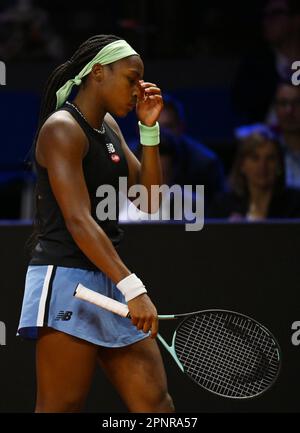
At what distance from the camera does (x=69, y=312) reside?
355 cm

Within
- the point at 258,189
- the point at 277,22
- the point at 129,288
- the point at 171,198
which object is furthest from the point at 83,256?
the point at 277,22

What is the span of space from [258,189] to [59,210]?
231cm

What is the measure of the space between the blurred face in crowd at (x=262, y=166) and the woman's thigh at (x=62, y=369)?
2380mm

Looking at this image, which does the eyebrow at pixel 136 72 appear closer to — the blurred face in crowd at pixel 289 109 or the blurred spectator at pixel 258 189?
the blurred spectator at pixel 258 189

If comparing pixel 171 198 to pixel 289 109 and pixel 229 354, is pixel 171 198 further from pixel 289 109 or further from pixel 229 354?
pixel 229 354

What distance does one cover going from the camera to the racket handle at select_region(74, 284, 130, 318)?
344 cm

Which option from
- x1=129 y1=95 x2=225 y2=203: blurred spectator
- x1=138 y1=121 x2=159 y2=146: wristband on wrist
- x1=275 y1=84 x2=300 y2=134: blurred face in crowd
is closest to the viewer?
x1=138 y1=121 x2=159 y2=146: wristband on wrist

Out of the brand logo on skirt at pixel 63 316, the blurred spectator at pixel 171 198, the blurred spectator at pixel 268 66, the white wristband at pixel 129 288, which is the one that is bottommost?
the brand logo on skirt at pixel 63 316

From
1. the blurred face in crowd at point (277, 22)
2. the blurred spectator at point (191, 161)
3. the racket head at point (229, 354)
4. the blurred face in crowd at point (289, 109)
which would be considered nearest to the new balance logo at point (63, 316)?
the racket head at point (229, 354)

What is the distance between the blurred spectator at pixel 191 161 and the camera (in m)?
6.23

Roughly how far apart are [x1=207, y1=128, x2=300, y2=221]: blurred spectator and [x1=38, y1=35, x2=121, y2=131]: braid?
81.1 inches

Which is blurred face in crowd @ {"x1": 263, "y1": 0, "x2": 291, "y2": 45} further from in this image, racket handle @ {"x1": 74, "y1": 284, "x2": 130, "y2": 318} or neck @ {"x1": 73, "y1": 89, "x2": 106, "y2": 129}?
racket handle @ {"x1": 74, "y1": 284, "x2": 130, "y2": 318}

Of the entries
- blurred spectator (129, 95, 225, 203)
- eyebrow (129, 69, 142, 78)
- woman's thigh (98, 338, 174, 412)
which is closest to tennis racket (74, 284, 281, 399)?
woman's thigh (98, 338, 174, 412)

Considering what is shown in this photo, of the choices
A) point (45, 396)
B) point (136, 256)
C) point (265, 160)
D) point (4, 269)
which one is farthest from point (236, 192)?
point (45, 396)
